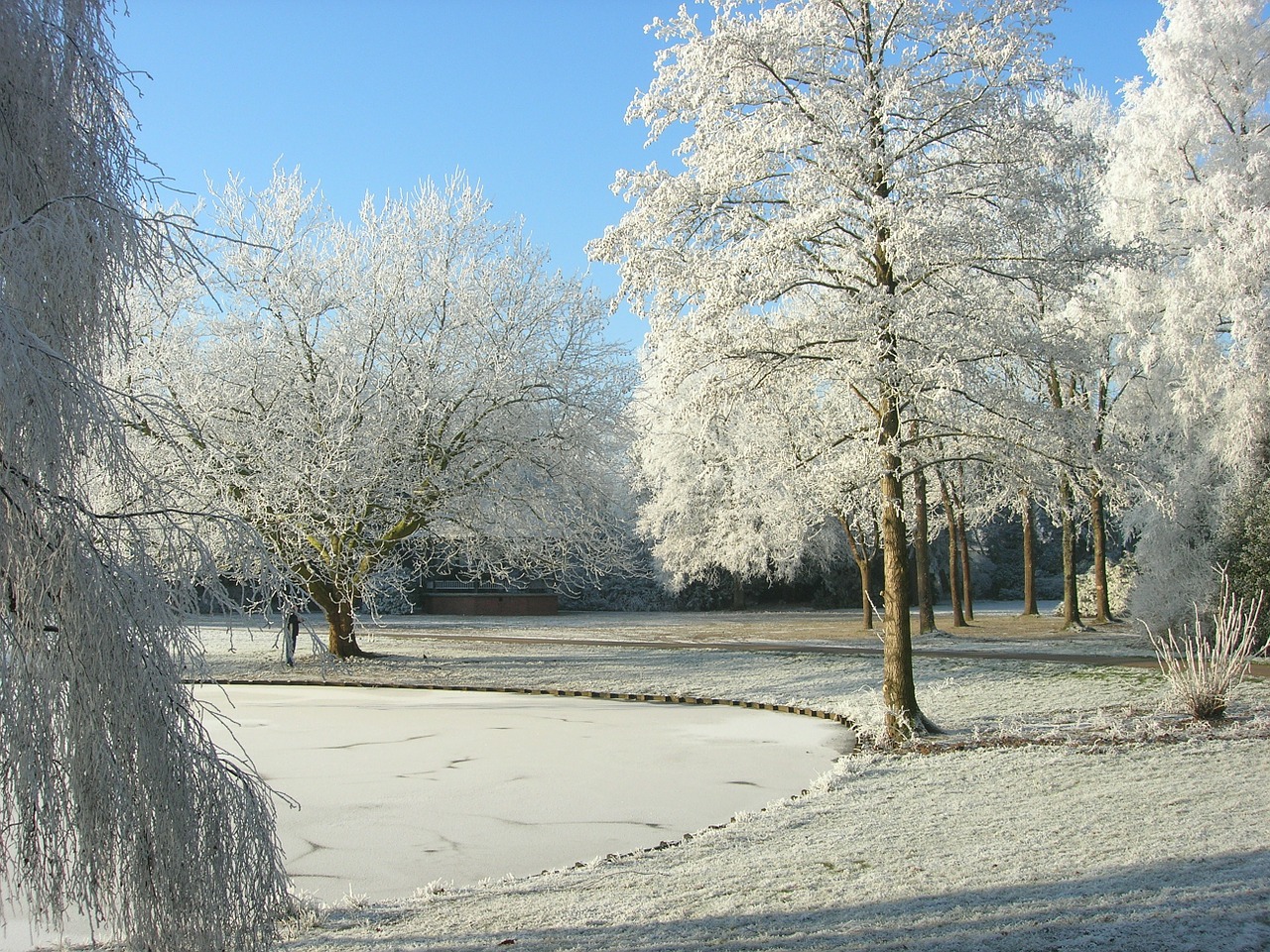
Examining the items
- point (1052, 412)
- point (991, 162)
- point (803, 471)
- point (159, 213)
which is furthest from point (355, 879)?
point (991, 162)

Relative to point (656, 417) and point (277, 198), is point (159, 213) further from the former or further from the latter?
point (656, 417)

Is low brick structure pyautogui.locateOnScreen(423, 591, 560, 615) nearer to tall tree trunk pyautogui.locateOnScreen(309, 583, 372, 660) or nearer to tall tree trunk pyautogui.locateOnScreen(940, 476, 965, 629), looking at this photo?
tall tree trunk pyautogui.locateOnScreen(940, 476, 965, 629)

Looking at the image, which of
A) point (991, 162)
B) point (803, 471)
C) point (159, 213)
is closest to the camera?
point (159, 213)

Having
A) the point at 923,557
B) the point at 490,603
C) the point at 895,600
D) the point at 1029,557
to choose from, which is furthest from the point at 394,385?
the point at 490,603

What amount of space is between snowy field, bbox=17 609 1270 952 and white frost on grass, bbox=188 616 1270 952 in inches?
0.6

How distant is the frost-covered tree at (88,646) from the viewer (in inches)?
127

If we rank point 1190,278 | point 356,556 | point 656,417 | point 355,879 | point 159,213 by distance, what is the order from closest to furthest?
point 159,213
point 355,879
point 1190,278
point 356,556
point 656,417

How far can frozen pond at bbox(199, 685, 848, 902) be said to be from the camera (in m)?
6.43

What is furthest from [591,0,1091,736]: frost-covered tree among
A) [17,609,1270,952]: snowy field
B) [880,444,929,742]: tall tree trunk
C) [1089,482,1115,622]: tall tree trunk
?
[1089,482,1115,622]: tall tree trunk

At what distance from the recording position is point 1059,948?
391 centimetres

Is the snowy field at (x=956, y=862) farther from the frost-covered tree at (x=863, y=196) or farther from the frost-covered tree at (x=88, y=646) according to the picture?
the frost-covered tree at (x=863, y=196)

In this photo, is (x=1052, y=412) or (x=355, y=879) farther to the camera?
(x=1052, y=412)

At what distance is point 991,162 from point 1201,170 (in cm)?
874

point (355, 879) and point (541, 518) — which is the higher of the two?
point (541, 518)
